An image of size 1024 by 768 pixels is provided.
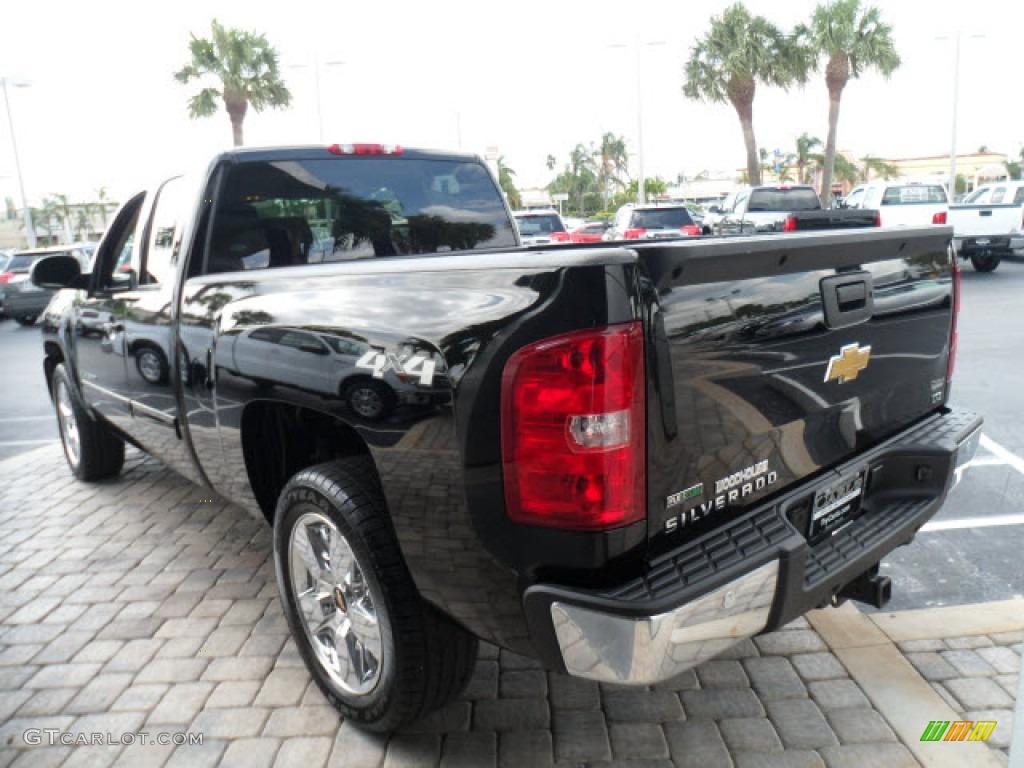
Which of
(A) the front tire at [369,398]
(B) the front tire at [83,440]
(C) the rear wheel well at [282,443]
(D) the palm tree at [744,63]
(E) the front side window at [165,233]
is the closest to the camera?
(A) the front tire at [369,398]

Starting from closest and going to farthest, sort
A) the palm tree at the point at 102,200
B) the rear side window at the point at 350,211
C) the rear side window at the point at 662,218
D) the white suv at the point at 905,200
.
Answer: the rear side window at the point at 350,211
the white suv at the point at 905,200
the rear side window at the point at 662,218
the palm tree at the point at 102,200

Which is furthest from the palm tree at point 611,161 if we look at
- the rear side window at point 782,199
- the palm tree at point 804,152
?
the rear side window at point 782,199

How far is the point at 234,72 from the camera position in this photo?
2852 cm

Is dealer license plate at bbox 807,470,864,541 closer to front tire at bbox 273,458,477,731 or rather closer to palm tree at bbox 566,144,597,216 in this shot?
front tire at bbox 273,458,477,731

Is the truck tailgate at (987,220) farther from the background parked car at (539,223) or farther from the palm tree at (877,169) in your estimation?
the palm tree at (877,169)

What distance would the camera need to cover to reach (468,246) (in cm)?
434

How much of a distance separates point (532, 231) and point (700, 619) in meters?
16.7

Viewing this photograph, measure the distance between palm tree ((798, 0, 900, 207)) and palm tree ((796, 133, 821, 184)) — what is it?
5566 cm

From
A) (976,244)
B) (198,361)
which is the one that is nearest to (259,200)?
(198,361)

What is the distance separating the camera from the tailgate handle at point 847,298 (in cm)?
242

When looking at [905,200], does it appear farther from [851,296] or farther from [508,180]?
[508,180]

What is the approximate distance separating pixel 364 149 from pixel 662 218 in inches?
595

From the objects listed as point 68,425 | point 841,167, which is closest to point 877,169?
point 841,167

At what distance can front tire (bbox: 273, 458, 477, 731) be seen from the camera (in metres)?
2.40
